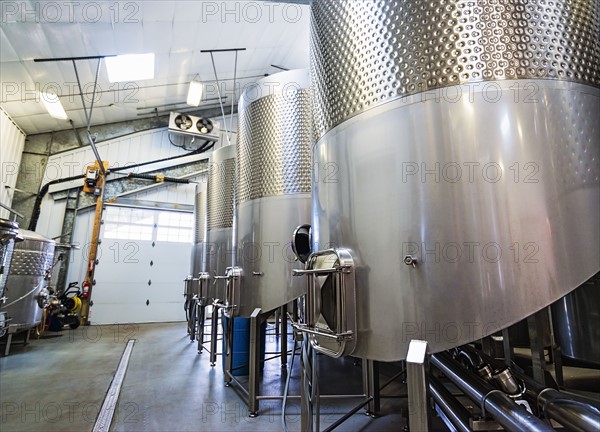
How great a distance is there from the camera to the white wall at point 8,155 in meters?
5.74

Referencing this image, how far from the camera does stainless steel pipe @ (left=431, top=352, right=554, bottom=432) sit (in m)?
0.77

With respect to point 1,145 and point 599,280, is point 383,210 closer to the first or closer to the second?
point 599,280

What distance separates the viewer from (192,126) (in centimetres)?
777

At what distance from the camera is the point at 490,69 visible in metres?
0.90

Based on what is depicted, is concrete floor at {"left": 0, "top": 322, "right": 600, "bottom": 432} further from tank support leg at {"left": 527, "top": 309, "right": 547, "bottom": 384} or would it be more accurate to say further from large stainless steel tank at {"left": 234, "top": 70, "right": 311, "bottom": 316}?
tank support leg at {"left": 527, "top": 309, "right": 547, "bottom": 384}

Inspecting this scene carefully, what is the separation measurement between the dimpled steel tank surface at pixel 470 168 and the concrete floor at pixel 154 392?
1902 millimetres

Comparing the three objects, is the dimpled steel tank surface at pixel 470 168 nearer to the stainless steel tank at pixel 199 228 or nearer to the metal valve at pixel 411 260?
the metal valve at pixel 411 260

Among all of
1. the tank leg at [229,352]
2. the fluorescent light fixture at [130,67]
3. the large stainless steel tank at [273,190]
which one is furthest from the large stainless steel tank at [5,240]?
the fluorescent light fixture at [130,67]

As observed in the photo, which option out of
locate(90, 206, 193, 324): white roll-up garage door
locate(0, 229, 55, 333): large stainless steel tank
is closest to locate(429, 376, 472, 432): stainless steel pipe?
locate(0, 229, 55, 333): large stainless steel tank

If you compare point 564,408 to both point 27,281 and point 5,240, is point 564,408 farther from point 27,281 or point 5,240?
point 27,281

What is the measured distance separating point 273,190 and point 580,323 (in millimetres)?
2052

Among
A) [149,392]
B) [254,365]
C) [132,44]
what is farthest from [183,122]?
[254,365]

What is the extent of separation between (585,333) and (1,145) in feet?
26.2

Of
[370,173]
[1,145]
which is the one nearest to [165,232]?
[1,145]
